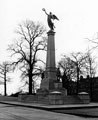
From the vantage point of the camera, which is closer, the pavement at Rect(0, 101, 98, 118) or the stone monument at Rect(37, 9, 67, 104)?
the pavement at Rect(0, 101, 98, 118)

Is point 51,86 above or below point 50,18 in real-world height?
below

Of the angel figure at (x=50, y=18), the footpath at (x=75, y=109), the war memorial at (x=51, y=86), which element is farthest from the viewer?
the angel figure at (x=50, y=18)

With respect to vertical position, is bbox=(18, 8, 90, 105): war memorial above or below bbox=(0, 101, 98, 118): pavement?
above

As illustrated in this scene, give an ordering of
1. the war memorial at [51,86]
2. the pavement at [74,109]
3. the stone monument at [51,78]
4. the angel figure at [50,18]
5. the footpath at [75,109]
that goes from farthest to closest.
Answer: the angel figure at [50,18], the stone monument at [51,78], the war memorial at [51,86], the footpath at [75,109], the pavement at [74,109]

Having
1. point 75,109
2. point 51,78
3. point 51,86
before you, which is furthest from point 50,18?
point 75,109

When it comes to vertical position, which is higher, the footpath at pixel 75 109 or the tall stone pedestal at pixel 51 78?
the tall stone pedestal at pixel 51 78

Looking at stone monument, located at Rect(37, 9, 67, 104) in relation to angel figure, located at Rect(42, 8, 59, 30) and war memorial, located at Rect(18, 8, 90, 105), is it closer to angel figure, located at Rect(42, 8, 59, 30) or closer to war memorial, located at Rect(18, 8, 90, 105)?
war memorial, located at Rect(18, 8, 90, 105)

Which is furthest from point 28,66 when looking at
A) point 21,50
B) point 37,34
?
point 37,34

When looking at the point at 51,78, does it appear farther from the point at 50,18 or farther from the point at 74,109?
the point at 74,109

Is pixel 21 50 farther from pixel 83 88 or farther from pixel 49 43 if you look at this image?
pixel 83 88

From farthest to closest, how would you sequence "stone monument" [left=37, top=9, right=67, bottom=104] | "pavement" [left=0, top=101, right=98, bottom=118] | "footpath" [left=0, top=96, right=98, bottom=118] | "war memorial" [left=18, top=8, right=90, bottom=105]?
"stone monument" [left=37, top=9, right=67, bottom=104] < "war memorial" [left=18, top=8, right=90, bottom=105] < "footpath" [left=0, top=96, right=98, bottom=118] < "pavement" [left=0, top=101, right=98, bottom=118]

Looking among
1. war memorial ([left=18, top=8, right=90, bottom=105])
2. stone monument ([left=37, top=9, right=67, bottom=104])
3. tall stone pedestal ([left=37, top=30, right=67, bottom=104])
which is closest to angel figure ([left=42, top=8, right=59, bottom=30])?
war memorial ([left=18, top=8, right=90, bottom=105])

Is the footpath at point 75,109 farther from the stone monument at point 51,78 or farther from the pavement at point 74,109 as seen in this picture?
the stone monument at point 51,78

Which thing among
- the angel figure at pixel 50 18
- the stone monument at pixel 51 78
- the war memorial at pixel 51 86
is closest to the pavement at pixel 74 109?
the war memorial at pixel 51 86
